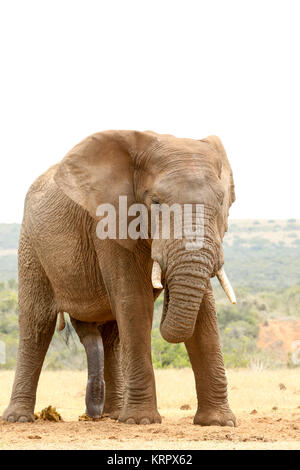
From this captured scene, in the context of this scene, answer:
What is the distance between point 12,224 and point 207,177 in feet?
204

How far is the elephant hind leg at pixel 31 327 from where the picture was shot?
1024 centimetres

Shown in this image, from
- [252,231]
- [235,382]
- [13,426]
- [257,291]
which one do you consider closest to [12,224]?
[252,231]

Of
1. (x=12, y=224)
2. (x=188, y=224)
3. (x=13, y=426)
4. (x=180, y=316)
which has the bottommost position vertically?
(x=13, y=426)

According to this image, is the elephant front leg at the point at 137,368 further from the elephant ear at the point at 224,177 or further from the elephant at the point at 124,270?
the elephant ear at the point at 224,177

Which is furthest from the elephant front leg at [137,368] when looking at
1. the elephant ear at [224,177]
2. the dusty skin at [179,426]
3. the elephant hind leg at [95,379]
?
the elephant hind leg at [95,379]

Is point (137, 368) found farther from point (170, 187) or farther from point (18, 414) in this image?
point (18, 414)

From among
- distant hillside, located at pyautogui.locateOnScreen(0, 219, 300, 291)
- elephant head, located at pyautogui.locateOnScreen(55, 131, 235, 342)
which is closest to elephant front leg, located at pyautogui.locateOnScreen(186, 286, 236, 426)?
elephant head, located at pyautogui.locateOnScreen(55, 131, 235, 342)

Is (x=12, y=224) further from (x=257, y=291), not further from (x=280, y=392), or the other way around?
(x=280, y=392)

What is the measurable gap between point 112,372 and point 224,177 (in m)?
3.26

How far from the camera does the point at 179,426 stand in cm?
853

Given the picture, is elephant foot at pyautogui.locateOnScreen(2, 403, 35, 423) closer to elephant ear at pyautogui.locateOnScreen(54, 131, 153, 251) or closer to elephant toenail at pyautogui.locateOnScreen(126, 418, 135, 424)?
elephant toenail at pyautogui.locateOnScreen(126, 418, 135, 424)
